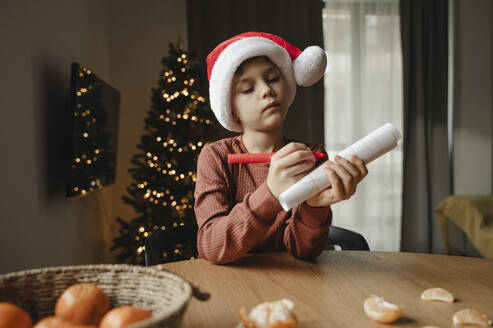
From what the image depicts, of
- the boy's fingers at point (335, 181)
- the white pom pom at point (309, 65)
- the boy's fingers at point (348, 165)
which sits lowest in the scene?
the boy's fingers at point (335, 181)

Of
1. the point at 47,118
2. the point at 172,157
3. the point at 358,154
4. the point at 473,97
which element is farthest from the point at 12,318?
the point at 473,97

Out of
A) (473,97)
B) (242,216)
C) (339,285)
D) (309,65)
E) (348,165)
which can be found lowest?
(339,285)

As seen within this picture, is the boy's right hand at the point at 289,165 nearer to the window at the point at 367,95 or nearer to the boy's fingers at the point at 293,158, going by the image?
the boy's fingers at the point at 293,158

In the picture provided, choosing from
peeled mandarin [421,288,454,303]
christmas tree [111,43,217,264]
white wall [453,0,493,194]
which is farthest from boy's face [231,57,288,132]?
white wall [453,0,493,194]

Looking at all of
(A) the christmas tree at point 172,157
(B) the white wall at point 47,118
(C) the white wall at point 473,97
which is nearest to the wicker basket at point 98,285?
(B) the white wall at point 47,118

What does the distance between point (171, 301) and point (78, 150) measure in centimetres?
159

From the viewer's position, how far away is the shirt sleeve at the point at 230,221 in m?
0.78

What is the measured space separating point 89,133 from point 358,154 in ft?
5.46

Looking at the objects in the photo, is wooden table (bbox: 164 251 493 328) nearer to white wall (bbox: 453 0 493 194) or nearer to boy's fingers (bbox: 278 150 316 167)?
boy's fingers (bbox: 278 150 316 167)

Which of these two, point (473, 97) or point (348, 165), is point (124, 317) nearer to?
point (348, 165)

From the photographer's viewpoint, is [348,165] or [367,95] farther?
[367,95]

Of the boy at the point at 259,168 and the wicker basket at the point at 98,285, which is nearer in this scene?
the wicker basket at the point at 98,285

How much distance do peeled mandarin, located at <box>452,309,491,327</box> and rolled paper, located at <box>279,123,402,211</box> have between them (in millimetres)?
282

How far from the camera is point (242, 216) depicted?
80cm
